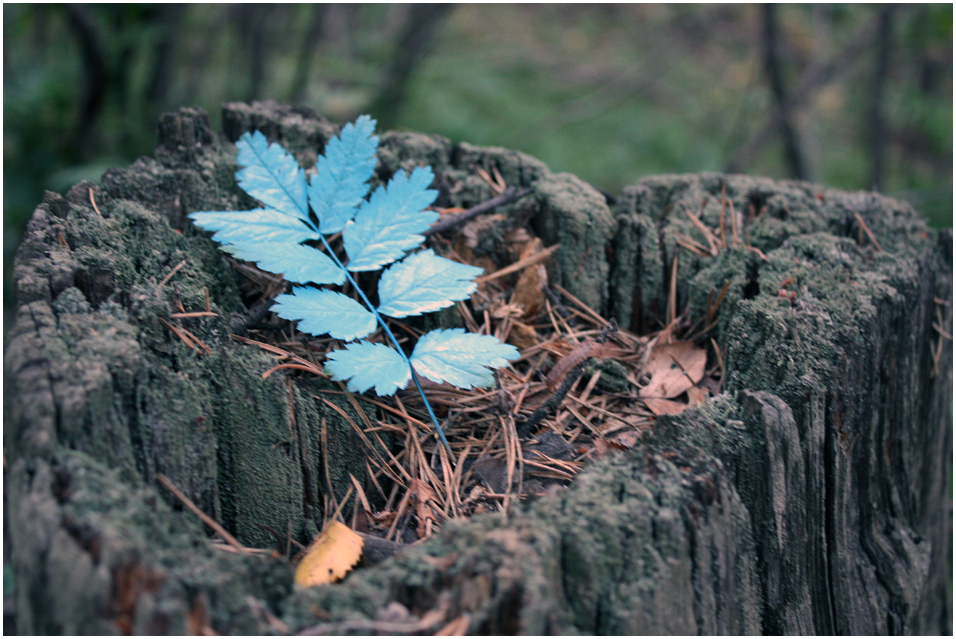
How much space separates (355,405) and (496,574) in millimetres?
694

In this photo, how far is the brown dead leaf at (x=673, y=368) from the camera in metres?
1.88

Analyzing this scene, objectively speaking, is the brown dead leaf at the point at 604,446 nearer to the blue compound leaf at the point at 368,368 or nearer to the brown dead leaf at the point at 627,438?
the brown dead leaf at the point at 627,438

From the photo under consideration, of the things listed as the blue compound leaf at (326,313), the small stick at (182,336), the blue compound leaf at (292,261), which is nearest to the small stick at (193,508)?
the small stick at (182,336)

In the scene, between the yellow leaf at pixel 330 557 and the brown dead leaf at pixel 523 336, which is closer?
the yellow leaf at pixel 330 557

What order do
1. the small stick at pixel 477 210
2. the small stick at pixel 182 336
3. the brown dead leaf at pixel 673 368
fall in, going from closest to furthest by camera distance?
1. the small stick at pixel 182 336
2. the brown dead leaf at pixel 673 368
3. the small stick at pixel 477 210

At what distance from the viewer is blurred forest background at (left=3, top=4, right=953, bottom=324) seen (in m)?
5.42

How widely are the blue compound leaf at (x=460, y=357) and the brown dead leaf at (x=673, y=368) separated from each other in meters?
0.51

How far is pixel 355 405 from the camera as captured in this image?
5.35ft

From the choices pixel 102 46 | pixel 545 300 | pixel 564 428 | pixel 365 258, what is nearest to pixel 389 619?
pixel 564 428

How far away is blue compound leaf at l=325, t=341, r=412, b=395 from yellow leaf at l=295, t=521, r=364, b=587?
1.00 ft

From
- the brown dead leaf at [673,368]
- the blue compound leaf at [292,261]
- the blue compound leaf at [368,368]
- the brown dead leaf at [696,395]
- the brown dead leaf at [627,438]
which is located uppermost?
the blue compound leaf at [292,261]

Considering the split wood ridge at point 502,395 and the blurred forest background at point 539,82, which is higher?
the blurred forest background at point 539,82

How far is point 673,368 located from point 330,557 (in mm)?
1102

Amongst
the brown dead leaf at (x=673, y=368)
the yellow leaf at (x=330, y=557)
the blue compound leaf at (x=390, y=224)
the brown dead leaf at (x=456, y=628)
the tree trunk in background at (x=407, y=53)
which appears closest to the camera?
the brown dead leaf at (x=456, y=628)
